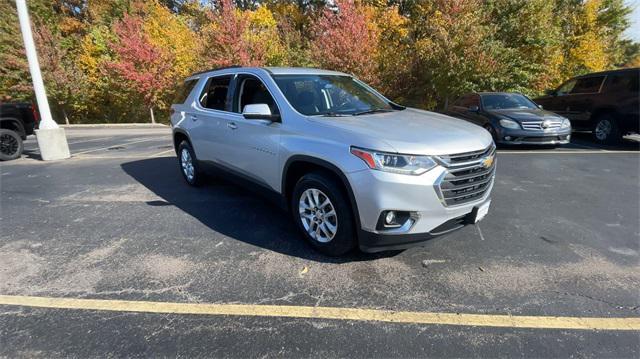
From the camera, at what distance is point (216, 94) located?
4.80 m

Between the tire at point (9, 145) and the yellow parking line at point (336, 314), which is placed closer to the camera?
the yellow parking line at point (336, 314)

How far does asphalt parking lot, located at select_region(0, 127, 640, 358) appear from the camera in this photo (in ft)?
7.57

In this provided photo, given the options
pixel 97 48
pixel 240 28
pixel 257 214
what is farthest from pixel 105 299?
pixel 97 48

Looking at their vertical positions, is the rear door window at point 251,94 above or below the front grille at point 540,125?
above

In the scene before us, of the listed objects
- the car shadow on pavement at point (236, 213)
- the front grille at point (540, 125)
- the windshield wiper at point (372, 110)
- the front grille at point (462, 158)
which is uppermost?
the windshield wiper at point (372, 110)

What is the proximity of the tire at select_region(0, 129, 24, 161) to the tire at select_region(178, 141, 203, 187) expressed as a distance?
5727 mm

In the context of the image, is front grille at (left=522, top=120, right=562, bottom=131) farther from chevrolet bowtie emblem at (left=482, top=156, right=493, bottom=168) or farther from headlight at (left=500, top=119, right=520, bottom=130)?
chevrolet bowtie emblem at (left=482, top=156, right=493, bottom=168)

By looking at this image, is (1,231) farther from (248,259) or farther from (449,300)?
(449,300)

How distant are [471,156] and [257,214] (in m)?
2.68

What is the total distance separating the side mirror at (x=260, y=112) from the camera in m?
3.48

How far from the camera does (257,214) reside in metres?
4.54

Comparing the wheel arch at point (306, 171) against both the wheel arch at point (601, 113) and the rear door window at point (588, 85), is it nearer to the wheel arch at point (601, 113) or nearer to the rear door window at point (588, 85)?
the wheel arch at point (601, 113)

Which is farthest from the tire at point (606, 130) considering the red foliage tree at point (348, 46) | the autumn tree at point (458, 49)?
the red foliage tree at point (348, 46)

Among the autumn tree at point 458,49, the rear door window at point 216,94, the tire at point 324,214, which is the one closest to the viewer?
the tire at point 324,214
